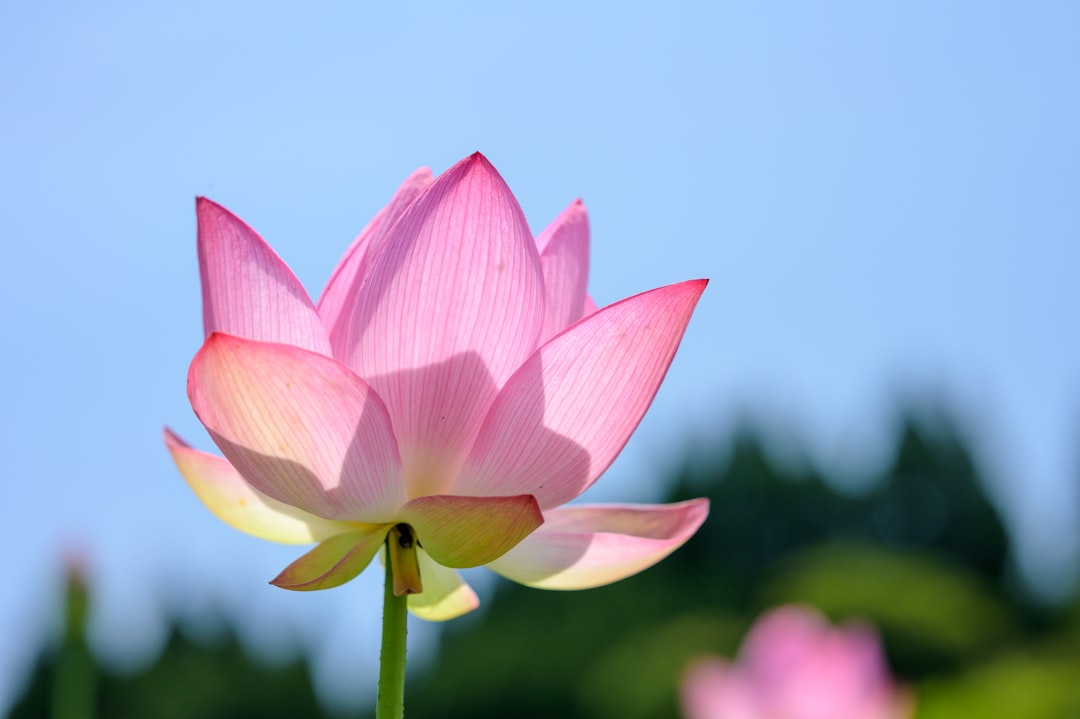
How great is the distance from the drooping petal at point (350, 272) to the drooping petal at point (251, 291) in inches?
0.9

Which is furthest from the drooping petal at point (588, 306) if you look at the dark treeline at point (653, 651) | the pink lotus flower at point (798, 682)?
the dark treeline at point (653, 651)

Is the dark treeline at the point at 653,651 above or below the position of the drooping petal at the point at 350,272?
below

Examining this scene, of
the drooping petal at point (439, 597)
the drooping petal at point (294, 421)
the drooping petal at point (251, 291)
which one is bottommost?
the drooping petal at point (439, 597)

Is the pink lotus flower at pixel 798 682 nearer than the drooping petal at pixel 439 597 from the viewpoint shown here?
No

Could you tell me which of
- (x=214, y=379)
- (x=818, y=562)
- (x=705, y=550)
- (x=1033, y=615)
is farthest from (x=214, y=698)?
(x=214, y=379)

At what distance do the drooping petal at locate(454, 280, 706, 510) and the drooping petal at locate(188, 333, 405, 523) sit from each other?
2.2 inches

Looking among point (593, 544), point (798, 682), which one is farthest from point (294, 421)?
point (798, 682)

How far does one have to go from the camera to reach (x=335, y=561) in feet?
1.99

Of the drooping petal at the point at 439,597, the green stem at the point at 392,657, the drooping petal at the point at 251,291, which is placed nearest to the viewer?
the green stem at the point at 392,657

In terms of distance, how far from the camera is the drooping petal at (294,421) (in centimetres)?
54

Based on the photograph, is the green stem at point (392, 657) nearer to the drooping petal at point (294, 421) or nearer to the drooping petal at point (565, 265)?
the drooping petal at point (294, 421)

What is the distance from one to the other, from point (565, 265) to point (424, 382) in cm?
15

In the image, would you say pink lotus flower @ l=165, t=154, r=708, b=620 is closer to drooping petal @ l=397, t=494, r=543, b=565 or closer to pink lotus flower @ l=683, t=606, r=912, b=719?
drooping petal @ l=397, t=494, r=543, b=565

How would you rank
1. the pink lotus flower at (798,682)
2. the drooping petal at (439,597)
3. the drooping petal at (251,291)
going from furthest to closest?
the pink lotus flower at (798,682)
the drooping petal at (439,597)
the drooping petal at (251,291)
